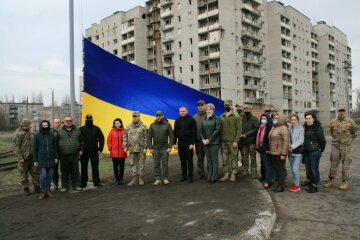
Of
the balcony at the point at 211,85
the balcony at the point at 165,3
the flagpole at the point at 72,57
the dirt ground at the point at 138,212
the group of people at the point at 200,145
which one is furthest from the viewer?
the balcony at the point at 165,3

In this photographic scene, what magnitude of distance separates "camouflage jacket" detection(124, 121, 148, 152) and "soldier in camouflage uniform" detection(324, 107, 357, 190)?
15.3 feet

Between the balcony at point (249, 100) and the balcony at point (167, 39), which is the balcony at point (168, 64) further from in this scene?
the balcony at point (249, 100)

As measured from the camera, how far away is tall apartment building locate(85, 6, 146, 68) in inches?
2913

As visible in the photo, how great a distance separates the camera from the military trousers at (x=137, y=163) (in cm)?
923

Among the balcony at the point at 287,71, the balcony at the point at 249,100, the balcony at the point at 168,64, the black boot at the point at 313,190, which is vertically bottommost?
the black boot at the point at 313,190

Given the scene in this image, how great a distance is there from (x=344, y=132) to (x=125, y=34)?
72.3 metres

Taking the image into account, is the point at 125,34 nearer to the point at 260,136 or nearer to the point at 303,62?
the point at 303,62

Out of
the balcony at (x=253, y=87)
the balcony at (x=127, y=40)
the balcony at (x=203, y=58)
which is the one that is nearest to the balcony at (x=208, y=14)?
the balcony at (x=203, y=58)

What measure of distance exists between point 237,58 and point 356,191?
55910 mm

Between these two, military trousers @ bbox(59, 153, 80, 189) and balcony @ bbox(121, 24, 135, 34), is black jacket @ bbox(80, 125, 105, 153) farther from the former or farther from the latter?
balcony @ bbox(121, 24, 135, 34)

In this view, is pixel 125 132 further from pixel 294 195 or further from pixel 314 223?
pixel 314 223

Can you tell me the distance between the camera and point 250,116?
31.2 feet

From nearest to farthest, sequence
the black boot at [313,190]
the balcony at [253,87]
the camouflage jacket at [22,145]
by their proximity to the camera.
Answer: the black boot at [313,190] < the camouflage jacket at [22,145] < the balcony at [253,87]

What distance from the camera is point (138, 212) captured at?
6.29 meters
